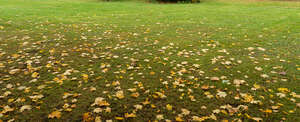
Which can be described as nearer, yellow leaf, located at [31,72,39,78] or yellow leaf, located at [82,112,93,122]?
yellow leaf, located at [82,112,93,122]

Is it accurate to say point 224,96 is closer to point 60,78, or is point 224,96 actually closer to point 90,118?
point 90,118

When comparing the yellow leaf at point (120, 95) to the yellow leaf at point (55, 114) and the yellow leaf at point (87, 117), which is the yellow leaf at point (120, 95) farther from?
the yellow leaf at point (55, 114)

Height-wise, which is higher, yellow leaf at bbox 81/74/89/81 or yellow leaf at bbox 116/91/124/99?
yellow leaf at bbox 81/74/89/81

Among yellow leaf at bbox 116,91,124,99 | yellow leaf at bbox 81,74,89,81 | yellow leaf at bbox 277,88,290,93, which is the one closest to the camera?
yellow leaf at bbox 116,91,124,99

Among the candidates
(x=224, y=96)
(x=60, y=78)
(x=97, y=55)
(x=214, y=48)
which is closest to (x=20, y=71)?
(x=60, y=78)

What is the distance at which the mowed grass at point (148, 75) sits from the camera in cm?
358

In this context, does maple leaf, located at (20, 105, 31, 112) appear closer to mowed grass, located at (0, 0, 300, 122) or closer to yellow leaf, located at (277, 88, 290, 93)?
mowed grass, located at (0, 0, 300, 122)

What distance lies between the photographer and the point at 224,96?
4.00 metres

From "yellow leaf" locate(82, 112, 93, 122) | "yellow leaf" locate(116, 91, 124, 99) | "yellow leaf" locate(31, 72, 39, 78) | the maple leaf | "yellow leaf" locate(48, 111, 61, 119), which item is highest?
"yellow leaf" locate(31, 72, 39, 78)

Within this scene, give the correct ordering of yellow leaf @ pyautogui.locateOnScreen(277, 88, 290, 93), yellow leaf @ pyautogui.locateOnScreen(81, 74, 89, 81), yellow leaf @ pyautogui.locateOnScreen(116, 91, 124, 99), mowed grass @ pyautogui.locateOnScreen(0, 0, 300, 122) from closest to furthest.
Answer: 1. mowed grass @ pyautogui.locateOnScreen(0, 0, 300, 122)
2. yellow leaf @ pyautogui.locateOnScreen(116, 91, 124, 99)
3. yellow leaf @ pyautogui.locateOnScreen(277, 88, 290, 93)
4. yellow leaf @ pyautogui.locateOnScreen(81, 74, 89, 81)

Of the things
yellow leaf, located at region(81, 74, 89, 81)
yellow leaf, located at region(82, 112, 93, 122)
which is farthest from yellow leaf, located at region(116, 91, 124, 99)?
yellow leaf, located at region(81, 74, 89, 81)

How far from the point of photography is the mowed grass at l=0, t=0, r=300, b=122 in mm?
3578

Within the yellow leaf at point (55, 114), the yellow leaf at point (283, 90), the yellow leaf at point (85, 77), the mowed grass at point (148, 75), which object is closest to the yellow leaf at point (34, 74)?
the mowed grass at point (148, 75)

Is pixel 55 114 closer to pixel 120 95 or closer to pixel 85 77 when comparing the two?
pixel 120 95
